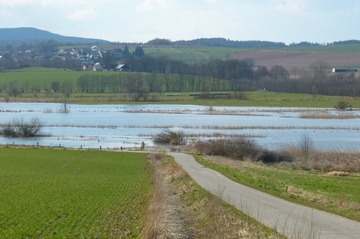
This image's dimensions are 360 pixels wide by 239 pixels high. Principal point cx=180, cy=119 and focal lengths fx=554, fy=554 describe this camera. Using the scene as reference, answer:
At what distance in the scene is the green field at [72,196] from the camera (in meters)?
16.7

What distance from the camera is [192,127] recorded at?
7662 cm

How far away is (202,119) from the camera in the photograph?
89000mm

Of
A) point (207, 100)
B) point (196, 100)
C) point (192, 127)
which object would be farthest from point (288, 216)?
point (196, 100)

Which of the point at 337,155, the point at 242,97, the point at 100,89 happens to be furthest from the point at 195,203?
the point at 100,89

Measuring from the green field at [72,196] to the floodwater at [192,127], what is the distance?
18.7 metres

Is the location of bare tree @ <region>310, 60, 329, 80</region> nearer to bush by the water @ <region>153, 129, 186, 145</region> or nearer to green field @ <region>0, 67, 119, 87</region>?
green field @ <region>0, 67, 119, 87</region>

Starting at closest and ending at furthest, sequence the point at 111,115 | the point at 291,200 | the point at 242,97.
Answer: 1. the point at 291,200
2. the point at 111,115
3. the point at 242,97

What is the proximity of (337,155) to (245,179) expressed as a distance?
22416 millimetres

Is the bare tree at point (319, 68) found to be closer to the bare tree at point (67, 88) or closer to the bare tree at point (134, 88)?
the bare tree at point (134, 88)

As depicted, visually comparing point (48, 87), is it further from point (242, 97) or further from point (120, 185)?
point (120, 185)

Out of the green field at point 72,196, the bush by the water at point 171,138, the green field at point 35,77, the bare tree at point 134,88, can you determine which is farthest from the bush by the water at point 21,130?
the green field at point 35,77

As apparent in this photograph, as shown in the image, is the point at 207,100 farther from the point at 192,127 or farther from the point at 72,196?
the point at 72,196

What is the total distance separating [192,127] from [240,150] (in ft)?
84.8

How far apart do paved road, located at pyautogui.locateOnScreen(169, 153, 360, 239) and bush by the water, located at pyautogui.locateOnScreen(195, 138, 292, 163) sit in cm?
2507
